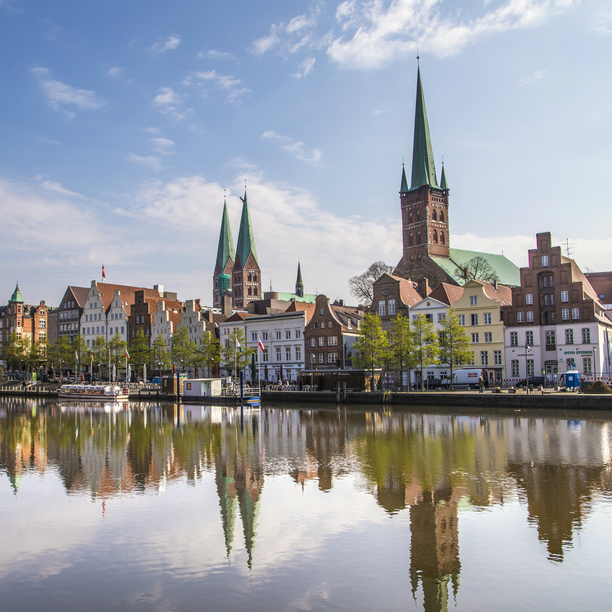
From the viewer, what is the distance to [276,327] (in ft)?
285

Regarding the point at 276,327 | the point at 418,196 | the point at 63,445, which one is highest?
the point at 418,196

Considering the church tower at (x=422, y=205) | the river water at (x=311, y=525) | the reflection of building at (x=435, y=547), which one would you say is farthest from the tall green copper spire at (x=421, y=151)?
the reflection of building at (x=435, y=547)

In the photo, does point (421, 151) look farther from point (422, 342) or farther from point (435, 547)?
point (435, 547)

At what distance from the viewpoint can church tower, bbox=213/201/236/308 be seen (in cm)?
18250

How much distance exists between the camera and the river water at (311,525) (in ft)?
39.5

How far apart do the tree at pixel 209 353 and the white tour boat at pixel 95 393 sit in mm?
11339

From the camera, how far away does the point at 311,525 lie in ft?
54.2

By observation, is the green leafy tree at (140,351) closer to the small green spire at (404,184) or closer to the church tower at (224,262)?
the small green spire at (404,184)

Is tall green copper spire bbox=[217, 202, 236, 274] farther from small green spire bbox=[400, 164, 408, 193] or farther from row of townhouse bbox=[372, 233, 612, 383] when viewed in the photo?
row of townhouse bbox=[372, 233, 612, 383]

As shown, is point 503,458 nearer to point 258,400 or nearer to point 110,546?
point 110,546

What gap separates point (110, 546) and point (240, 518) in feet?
12.0

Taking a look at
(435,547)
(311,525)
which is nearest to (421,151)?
(311,525)

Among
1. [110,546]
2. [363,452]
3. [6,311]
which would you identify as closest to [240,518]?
[110,546]

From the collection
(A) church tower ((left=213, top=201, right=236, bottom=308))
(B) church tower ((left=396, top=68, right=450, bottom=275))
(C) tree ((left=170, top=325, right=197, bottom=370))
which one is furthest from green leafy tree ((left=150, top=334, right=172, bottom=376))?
(A) church tower ((left=213, top=201, right=236, bottom=308))
